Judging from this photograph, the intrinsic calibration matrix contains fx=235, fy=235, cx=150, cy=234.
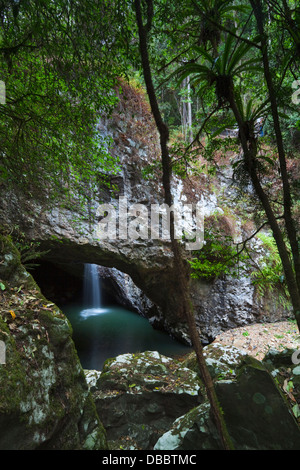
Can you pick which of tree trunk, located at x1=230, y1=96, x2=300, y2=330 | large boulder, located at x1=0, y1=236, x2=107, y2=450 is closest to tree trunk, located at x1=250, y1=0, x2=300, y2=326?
tree trunk, located at x1=230, y1=96, x2=300, y2=330

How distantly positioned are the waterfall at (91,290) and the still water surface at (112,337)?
980mm

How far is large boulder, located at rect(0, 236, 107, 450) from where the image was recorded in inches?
63.4

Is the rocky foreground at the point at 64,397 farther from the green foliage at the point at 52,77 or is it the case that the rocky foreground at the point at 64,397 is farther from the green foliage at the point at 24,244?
the green foliage at the point at 52,77

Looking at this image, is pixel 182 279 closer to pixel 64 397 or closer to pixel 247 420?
pixel 247 420

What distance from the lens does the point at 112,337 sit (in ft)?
29.2

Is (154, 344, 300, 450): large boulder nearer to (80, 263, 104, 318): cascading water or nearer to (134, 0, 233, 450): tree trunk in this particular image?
(134, 0, 233, 450): tree trunk

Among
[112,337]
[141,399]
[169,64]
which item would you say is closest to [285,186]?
[169,64]

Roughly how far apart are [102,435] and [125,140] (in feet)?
23.9

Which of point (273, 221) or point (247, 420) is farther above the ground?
point (273, 221)

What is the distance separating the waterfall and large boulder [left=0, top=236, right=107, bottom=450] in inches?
418

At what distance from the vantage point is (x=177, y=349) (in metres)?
7.50

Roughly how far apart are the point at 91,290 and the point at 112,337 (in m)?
5.51
